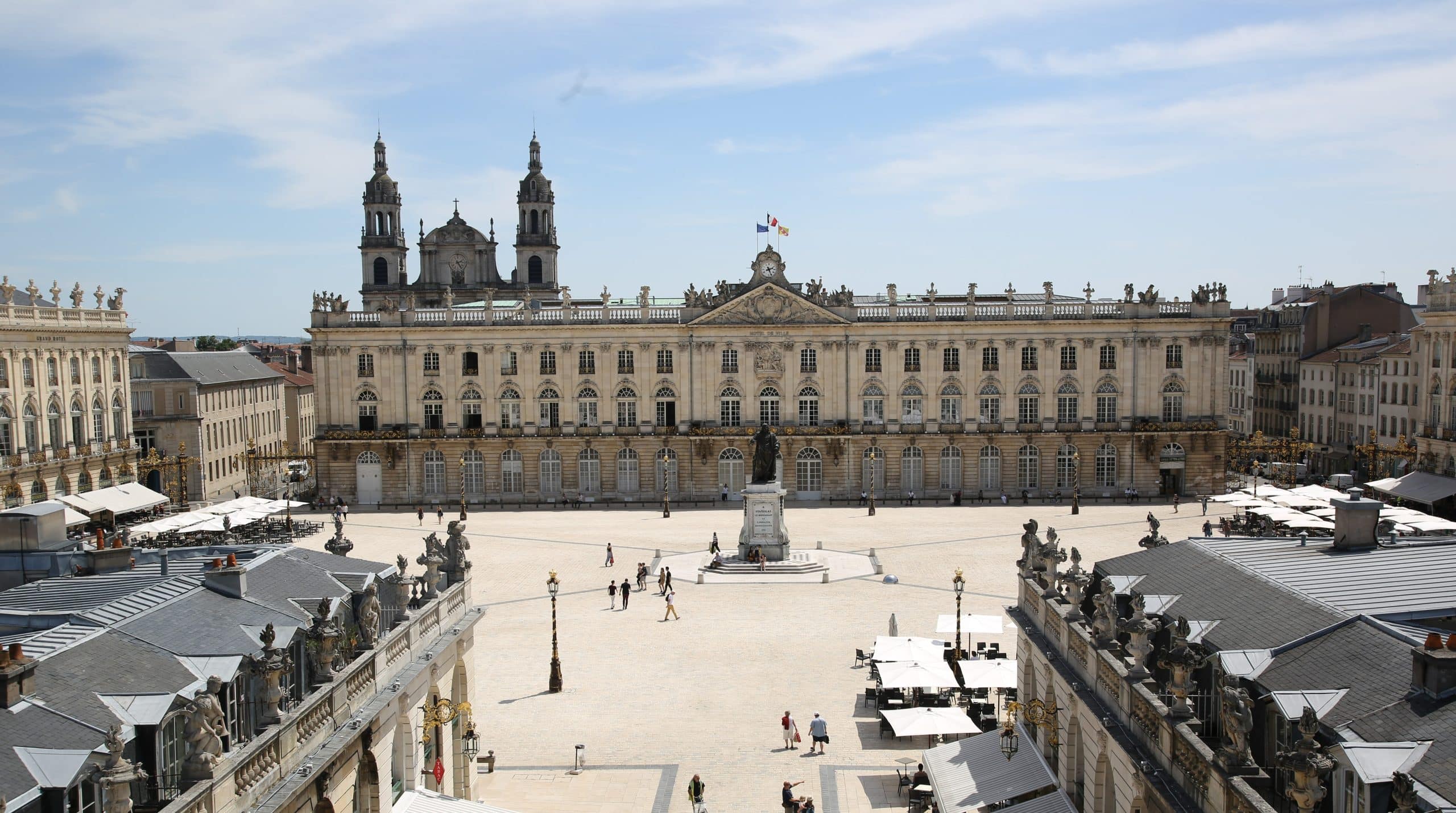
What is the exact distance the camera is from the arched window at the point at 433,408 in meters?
81.8

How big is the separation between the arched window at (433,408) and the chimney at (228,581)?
5949 cm

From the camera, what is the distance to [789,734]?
104 feet

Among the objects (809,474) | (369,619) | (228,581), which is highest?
(228,581)

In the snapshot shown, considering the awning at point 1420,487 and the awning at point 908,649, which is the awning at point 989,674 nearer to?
the awning at point 908,649

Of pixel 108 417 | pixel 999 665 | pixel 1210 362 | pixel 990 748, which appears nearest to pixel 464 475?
pixel 108 417

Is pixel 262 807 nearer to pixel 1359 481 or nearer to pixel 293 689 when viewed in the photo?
pixel 293 689

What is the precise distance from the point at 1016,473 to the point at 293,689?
65.9m

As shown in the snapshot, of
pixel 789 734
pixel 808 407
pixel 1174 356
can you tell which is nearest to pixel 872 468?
pixel 808 407

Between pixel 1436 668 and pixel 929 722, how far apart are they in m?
16.6

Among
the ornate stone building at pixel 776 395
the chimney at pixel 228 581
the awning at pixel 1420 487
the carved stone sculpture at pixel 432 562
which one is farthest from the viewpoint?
the ornate stone building at pixel 776 395

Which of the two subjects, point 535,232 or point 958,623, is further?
point 535,232

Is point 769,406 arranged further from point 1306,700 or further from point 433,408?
point 1306,700

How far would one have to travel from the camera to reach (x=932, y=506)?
77375mm

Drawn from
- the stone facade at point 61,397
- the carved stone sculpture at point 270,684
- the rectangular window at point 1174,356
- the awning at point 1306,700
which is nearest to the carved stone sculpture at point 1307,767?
the awning at point 1306,700
